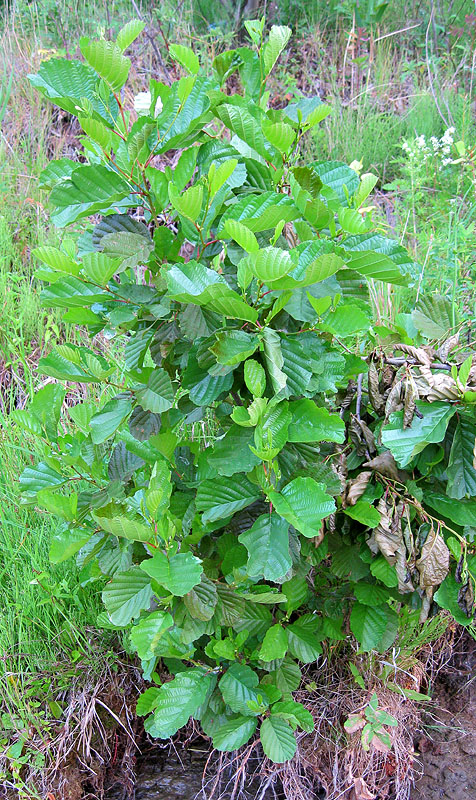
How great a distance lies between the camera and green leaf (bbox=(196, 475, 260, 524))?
1.18m

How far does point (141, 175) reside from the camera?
110 cm

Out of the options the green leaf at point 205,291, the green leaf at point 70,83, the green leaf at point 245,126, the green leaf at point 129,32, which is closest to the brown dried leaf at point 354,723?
the green leaf at point 205,291

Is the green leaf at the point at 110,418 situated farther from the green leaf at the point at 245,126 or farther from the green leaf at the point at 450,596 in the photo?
the green leaf at the point at 450,596

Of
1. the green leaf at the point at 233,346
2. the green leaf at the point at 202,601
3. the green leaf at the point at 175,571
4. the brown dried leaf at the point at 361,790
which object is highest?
the green leaf at the point at 233,346

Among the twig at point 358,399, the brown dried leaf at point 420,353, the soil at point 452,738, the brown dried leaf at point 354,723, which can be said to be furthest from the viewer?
the soil at point 452,738

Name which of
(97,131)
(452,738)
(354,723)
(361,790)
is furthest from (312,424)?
(452,738)

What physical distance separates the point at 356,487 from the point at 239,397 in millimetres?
307

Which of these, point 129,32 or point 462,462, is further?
point 462,462

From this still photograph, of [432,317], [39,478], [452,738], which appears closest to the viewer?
[39,478]

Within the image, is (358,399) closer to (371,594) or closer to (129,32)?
(371,594)

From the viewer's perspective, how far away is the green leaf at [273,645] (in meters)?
1.37

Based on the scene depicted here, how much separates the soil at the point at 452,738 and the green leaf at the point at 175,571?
1193 millimetres

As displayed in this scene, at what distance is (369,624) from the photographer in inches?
56.2

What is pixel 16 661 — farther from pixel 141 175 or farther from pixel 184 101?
pixel 184 101
